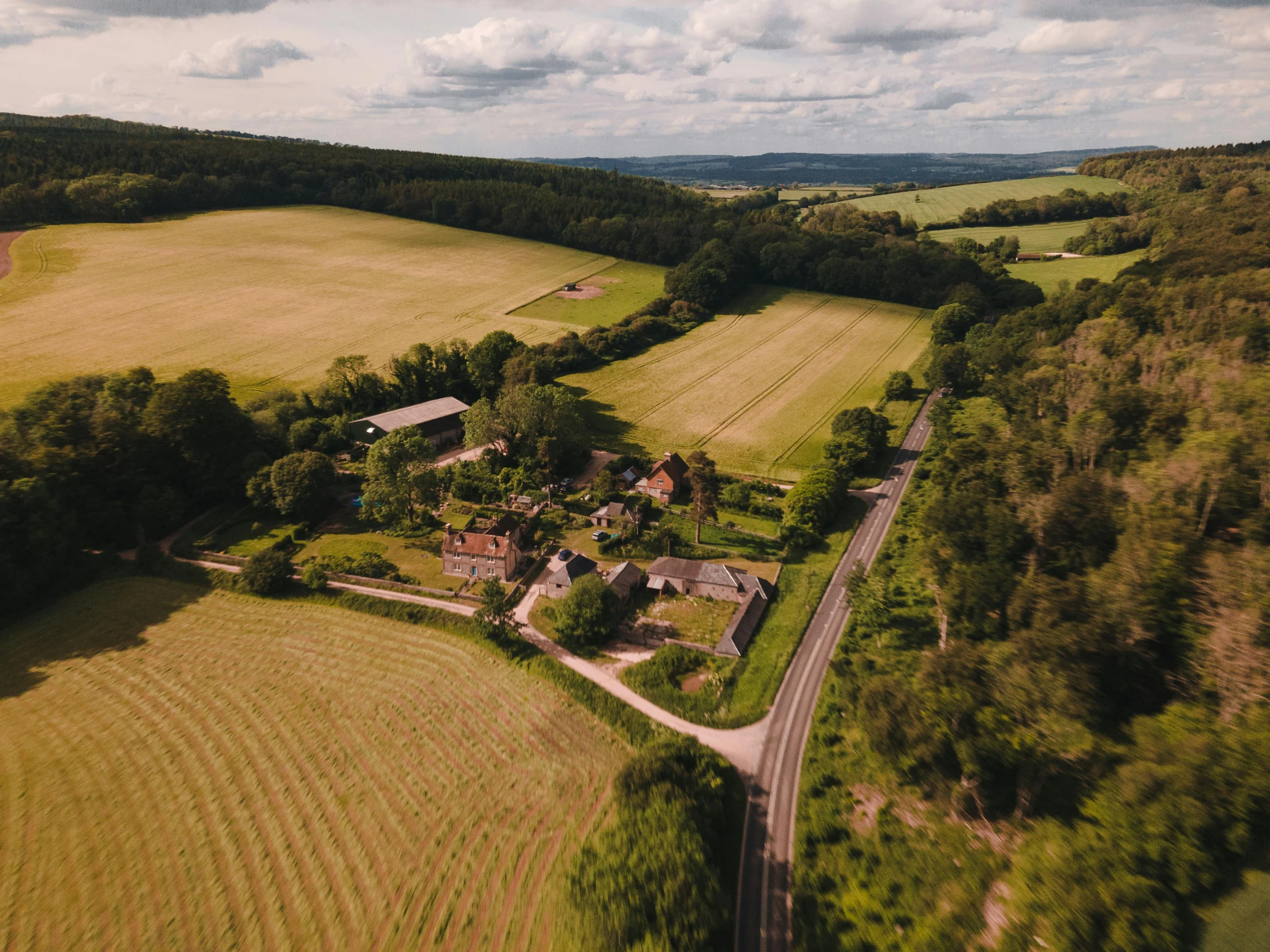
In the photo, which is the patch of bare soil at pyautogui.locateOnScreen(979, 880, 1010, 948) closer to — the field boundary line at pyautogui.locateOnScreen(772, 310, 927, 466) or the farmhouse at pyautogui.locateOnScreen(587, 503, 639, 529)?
the farmhouse at pyautogui.locateOnScreen(587, 503, 639, 529)

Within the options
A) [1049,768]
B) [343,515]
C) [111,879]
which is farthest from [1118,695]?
[343,515]

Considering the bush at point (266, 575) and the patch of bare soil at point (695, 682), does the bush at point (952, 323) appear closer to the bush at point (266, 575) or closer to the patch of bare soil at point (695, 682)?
the patch of bare soil at point (695, 682)

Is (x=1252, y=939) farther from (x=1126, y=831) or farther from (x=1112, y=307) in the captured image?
(x=1112, y=307)

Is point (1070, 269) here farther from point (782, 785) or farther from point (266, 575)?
point (266, 575)

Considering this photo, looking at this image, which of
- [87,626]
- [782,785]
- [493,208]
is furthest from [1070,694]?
[493,208]

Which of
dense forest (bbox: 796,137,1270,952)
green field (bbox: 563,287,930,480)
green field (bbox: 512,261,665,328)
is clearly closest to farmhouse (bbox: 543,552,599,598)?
dense forest (bbox: 796,137,1270,952)

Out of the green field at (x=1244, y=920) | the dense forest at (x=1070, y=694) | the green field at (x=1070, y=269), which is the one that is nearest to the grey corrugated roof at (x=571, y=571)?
the dense forest at (x=1070, y=694)
